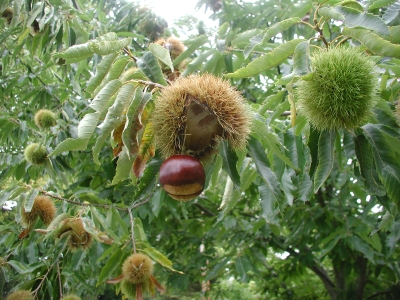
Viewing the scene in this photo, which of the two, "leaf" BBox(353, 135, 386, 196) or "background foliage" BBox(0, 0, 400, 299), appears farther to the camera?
"leaf" BBox(353, 135, 386, 196)

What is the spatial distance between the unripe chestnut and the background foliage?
0.13 m

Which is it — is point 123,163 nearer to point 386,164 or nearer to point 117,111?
point 117,111

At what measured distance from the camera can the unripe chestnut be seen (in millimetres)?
1209

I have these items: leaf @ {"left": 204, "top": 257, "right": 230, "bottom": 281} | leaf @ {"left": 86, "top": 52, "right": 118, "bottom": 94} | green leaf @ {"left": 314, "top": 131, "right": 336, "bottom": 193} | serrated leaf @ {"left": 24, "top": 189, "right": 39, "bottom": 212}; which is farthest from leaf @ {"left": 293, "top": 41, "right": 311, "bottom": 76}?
leaf @ {"left": 204, "top": 257, "right": 230, "bottom": 281}

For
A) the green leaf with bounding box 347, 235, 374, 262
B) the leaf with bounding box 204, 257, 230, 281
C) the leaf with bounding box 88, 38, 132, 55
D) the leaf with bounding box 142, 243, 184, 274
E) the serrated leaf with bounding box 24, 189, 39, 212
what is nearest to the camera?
the leaf with bounding box 88, 38, 132, 55

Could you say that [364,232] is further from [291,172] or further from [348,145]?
[348,145]

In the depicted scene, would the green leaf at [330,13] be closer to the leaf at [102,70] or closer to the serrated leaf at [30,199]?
the leaf at [102,70]

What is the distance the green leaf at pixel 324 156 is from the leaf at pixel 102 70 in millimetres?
891

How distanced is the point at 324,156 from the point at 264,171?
0.24 m

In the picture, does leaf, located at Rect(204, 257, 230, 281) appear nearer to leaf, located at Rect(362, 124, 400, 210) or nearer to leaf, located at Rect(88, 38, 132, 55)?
leaf, located at Rect(362, 124, 400, 210)

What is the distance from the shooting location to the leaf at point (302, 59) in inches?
47.3

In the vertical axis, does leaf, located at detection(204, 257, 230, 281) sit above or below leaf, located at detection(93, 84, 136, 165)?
below

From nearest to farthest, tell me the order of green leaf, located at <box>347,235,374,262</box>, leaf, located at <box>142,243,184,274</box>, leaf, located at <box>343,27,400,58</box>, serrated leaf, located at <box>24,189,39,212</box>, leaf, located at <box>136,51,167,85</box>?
1. leaf, located at <box>343,27,400,58</box>
2. leaf, located at <box>136,51,167,85</box>
3. leaf, located at <box>142,243,184,274</box>
4. serrated leaf, located at <box>24,189,39,212</box>
5. green leaf, located at <box>347,235,374,262</box>

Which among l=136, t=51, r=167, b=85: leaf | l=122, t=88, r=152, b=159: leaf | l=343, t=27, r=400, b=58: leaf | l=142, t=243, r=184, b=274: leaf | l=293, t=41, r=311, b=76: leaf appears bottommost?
l=142, t=243, r=184, b=274: leaf
